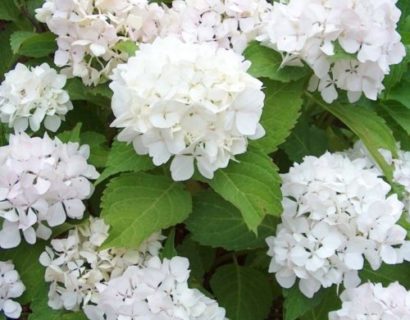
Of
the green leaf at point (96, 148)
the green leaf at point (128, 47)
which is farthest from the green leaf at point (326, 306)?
the green leaf at point (128, 47)

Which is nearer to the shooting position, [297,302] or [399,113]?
[297,302]

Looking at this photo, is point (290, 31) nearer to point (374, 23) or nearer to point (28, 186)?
point (374, 23)

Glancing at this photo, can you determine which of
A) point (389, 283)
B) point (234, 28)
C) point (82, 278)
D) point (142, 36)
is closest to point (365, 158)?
point (389, 283)

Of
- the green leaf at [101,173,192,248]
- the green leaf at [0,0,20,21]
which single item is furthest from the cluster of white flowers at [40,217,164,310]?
the green leaf at [0,0,20,21]

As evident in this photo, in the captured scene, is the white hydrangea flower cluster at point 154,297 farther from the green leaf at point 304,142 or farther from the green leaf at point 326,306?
the green leaf at point 304,142

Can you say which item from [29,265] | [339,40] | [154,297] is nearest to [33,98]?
[29,265]

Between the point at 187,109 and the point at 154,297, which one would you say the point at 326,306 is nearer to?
the point at 154,297
